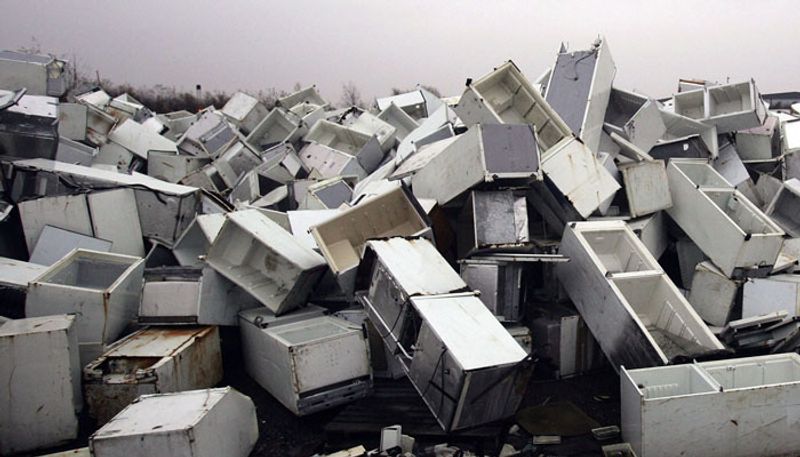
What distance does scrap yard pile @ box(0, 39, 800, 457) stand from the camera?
3.02 meters

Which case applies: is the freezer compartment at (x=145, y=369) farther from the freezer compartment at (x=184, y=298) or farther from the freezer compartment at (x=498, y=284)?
the freezer compartment at (x=498, y=284)

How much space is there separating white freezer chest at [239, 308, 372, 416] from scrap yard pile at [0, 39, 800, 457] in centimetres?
1

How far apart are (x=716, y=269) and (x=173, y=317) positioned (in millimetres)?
3907

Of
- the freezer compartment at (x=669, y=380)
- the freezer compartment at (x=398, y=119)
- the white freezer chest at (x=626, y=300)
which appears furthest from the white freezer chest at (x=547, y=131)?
the freezer compartment at (x=398, y=119)

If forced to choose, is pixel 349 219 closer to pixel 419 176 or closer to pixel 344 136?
pixel 419 176

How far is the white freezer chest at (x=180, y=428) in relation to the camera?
2.65 m

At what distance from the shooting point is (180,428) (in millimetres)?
2648

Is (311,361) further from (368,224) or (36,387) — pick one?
(36,387)

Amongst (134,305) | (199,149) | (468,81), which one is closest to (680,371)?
(468,81)

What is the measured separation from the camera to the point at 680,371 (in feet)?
10.9

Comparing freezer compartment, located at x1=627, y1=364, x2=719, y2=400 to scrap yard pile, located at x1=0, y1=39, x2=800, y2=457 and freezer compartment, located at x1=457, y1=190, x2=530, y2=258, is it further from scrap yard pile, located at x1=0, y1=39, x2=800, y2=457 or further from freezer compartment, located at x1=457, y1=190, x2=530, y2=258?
freezer compartment, located at x1=457, y1=190, x2=530, y2=258

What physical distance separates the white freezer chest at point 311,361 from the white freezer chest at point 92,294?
939mm

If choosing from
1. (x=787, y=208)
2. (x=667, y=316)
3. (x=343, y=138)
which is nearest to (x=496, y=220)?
(x=667, y=316)

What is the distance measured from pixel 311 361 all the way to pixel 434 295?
81 centimetres
